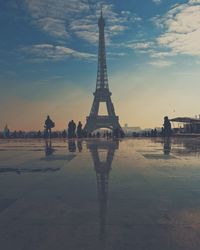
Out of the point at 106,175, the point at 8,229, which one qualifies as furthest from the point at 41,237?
the point at 106,175

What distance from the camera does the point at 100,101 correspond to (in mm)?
96062

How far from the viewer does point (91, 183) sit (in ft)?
29.3

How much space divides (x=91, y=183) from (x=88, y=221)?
12.5 feet

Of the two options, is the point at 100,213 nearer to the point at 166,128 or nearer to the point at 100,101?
the point at 166,128

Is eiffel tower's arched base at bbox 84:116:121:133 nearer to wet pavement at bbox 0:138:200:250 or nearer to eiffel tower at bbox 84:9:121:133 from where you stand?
eiffel tower at bbox 84:9:121:133

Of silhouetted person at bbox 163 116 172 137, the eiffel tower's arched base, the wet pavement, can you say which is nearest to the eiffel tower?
the eiffel tower's arched base

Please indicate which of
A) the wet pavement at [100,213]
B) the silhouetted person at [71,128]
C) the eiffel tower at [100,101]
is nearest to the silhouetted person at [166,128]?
the silhouetted person at [71,128]

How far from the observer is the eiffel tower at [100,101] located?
9175 centimetres

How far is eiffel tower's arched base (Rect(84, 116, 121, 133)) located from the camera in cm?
9069

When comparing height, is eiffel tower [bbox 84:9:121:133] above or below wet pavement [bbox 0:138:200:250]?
above

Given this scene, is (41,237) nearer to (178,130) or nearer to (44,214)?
(44,214)

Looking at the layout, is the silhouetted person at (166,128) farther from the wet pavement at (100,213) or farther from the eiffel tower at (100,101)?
the wet pavement at (100,213)

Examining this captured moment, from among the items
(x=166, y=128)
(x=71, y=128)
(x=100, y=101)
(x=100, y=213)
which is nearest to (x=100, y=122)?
(x=100, y=101)

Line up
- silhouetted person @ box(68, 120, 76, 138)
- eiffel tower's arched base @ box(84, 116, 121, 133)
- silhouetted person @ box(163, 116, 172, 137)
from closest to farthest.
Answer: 1. silhouetted person @ box(68, 120, 76, 138)
2. silhouetted person @ box(163, 116, 172, 137)
3. eiffel tower's arched base @ box(84, 116, 121, 133)
